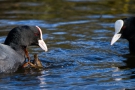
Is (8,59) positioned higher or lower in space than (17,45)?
lower

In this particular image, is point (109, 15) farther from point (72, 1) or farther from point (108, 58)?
point (108, 58)

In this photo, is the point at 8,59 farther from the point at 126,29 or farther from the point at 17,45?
the point at 126,29

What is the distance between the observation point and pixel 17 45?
29.7 feet

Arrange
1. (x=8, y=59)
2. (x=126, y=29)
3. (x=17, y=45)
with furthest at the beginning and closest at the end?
(x=126, y=29)
(x=17, y=45)
(x=8, y=59)

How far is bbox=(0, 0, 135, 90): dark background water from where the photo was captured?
25.6 feet

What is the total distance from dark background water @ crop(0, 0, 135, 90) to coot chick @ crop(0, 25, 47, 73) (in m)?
0.29

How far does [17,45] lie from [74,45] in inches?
66.7

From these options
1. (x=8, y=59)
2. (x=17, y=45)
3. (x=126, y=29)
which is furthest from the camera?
(x=126, y=29)

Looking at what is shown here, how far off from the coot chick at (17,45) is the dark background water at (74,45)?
29cm

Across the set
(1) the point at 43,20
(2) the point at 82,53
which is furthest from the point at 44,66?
(1) the point at 43,20

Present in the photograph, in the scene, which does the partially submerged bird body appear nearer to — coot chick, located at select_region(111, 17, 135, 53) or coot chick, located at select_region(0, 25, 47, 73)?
coot chick, located at select_region(0, 25, 47, 73)

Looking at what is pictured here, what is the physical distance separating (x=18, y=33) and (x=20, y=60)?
1.54 ft

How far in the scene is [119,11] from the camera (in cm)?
1366

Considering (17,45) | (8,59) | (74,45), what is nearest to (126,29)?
(74,45)
